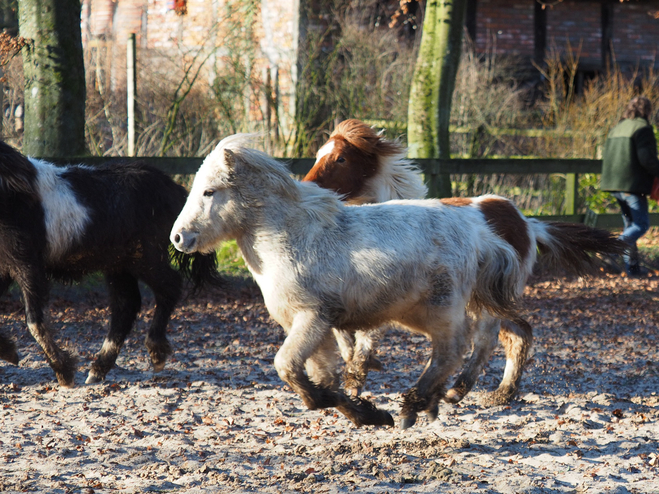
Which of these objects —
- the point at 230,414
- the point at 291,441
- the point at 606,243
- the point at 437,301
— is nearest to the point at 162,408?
the point at 230,414

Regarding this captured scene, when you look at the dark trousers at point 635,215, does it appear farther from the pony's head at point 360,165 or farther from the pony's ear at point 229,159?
the pony's ear at point 229,159

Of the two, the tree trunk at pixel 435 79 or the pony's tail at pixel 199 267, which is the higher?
the tree trunk at pixel 435 79

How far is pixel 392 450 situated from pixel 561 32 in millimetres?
16684

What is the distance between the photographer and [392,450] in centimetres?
394

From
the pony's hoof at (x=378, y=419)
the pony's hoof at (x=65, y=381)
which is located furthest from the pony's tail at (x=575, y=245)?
the pony's hoof at (x=65, y=381)

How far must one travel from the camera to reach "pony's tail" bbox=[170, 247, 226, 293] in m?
5.88

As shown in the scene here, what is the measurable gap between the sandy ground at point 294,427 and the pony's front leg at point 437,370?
23 centimetres

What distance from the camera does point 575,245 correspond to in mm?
5051

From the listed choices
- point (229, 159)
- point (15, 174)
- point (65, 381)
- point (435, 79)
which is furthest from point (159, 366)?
point (435, 79)

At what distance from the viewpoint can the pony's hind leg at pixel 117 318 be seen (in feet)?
17.4

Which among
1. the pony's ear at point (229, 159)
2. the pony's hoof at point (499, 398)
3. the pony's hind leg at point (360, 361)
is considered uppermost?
the pony's ear at point (229, 159)

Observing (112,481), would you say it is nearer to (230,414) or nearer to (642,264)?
(230,414)

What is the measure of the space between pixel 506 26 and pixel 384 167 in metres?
13.4

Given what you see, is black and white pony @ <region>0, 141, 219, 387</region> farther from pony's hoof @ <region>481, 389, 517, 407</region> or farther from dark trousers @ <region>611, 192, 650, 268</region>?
dark trousers @ <region>611, 192, 650, 268</region>
